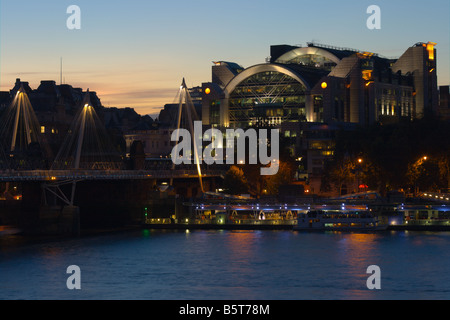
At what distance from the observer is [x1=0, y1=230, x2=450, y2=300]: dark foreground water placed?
179 ft

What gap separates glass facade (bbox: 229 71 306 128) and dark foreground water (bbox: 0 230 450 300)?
65.8 m

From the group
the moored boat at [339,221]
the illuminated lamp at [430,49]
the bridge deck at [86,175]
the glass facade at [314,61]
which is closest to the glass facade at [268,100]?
the glass facade at [314,61]

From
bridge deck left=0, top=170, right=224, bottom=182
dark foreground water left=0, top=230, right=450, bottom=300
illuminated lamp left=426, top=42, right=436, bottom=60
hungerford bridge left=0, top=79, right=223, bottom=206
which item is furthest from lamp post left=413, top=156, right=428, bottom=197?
illuminated lamp left=426, top=42, right=436, bottom=60

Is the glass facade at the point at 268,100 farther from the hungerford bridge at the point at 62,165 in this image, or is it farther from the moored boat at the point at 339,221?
the moored boat at the point at 339,221

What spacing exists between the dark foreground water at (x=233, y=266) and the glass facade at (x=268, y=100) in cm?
6578

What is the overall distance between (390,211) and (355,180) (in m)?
20.3

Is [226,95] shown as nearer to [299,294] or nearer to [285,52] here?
[285,52]

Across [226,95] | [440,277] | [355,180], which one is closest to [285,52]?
[226,95]

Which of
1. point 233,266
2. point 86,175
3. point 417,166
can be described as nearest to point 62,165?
point 86,175

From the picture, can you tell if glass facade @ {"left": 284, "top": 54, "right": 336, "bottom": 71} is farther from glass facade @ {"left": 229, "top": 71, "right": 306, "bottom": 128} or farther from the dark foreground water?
the dark foreground water

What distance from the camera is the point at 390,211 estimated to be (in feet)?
304

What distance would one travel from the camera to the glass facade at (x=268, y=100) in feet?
489

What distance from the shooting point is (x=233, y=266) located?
64312mm

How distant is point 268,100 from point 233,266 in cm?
8957
